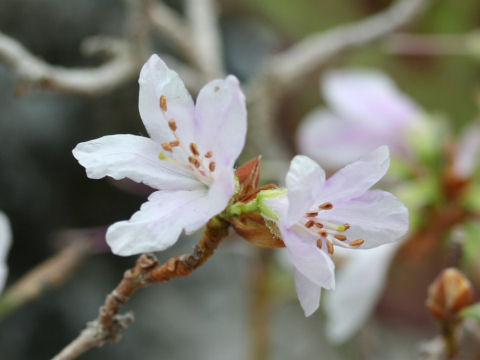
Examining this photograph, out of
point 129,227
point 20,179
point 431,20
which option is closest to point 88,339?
point 129,227

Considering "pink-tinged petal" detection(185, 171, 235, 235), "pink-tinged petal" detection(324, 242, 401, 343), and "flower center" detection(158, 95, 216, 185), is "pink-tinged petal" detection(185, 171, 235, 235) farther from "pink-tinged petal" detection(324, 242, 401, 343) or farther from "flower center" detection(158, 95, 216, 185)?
"pink-tinged petal" detection(324, 242, 401, 343)

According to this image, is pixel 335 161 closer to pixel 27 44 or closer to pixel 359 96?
pixel 359 96

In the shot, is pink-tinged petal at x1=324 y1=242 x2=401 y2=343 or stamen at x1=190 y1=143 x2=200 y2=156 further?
pink-tinged petal at x1=324 y1=242 x2=401 y2=343

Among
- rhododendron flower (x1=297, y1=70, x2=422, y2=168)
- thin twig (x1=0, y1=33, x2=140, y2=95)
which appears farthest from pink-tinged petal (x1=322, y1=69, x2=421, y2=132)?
thin twig (x1=0, y1=33, x2=140, y2=95)

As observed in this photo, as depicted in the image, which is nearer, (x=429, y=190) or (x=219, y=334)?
(x=429, y=190)

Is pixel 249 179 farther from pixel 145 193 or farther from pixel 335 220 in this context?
pixel 145 193

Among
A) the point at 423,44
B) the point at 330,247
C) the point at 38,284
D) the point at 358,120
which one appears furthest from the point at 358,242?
the point at 423,44
